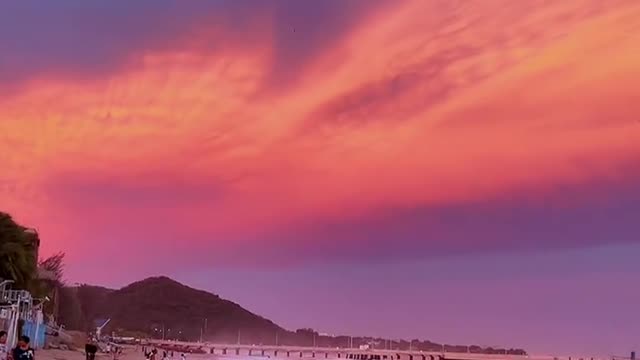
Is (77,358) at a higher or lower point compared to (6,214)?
lower

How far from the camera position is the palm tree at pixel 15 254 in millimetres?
73750

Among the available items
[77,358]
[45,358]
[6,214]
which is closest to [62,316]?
[6,214]

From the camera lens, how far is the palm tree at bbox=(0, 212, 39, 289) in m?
73.8

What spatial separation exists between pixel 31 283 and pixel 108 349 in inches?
1121

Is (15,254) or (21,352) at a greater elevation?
(15,254)

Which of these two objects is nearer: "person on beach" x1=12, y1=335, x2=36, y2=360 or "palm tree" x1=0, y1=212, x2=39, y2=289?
"person on beach" x1=12, y1=335, x2=36, y2=360

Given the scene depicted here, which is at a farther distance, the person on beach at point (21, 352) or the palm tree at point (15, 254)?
the palm tree at point (15, 254)

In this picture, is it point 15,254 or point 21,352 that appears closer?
point 21,352

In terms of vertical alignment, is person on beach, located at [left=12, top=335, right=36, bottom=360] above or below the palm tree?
below

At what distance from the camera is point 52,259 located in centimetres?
12812

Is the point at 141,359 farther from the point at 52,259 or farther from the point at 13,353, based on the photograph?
the point at 13,353

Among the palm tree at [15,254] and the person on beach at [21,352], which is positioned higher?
the palm tree at [15,254]

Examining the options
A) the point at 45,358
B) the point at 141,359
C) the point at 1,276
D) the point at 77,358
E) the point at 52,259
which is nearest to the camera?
the point at 45,358

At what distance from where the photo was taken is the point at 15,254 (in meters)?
75.2
